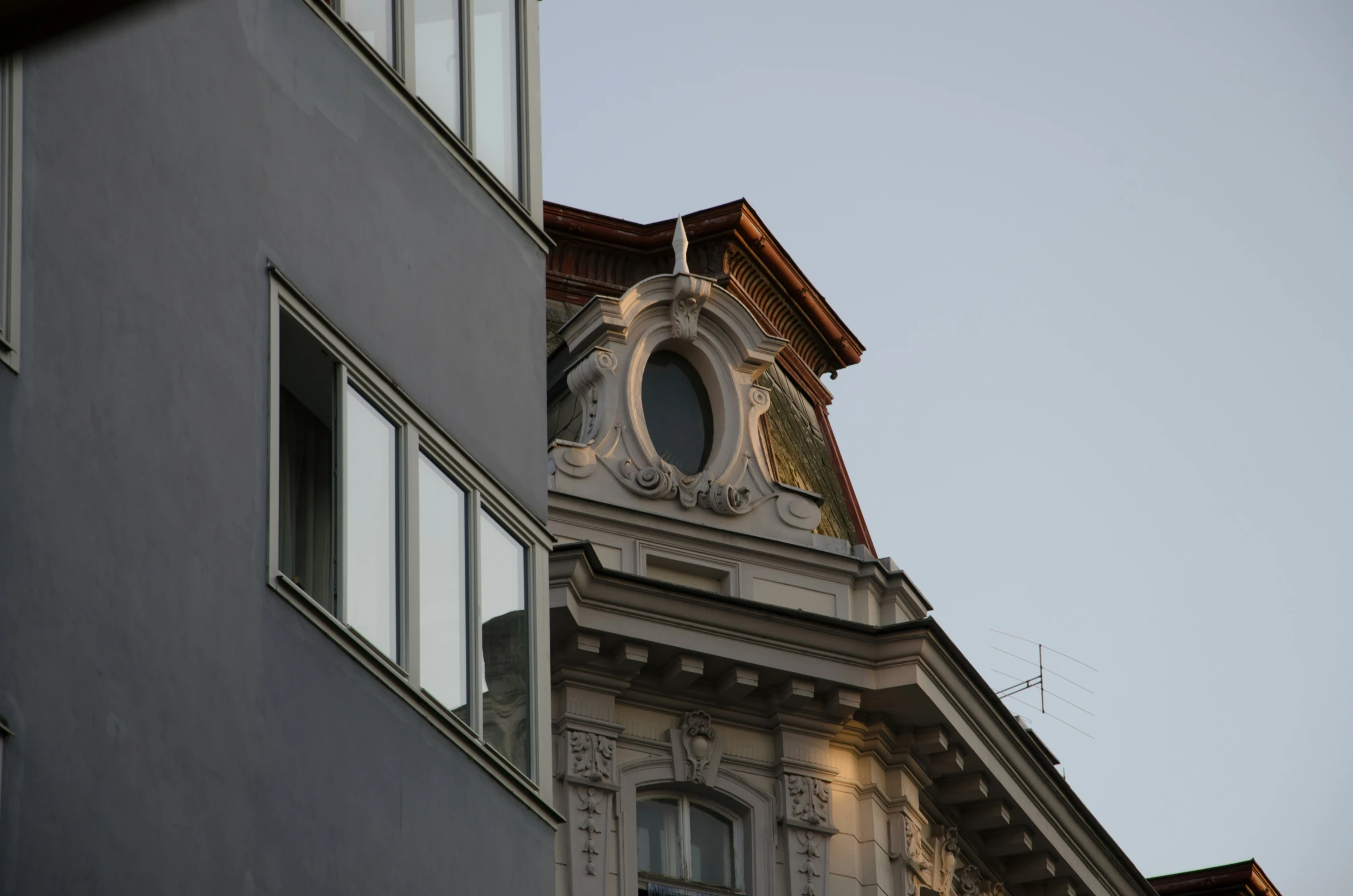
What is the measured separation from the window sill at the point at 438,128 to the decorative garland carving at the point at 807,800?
7.79 metres

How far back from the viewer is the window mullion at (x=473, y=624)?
12453 millimetres

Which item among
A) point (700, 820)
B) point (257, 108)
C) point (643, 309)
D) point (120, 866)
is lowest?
point (120, 866)

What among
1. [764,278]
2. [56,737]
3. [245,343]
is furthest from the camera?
[764,278]

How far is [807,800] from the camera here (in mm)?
21297

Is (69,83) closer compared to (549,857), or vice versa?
(69,83)

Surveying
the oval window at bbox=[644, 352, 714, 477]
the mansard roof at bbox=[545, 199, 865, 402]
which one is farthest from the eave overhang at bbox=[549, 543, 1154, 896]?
the mansard roof at bbox=[545, 199, 865, 402]

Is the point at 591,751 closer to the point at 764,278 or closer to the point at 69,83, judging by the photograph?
the point at 764,278

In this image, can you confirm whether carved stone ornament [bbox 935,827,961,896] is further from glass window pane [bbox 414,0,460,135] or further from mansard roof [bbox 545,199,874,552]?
glass window pane [bbox 414,0,460,135]

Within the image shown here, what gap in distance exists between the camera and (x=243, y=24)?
11484mm

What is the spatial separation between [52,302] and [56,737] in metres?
1.84

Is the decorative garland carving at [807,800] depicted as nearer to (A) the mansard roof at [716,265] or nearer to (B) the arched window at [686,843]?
(B) the arched window at [686,843]

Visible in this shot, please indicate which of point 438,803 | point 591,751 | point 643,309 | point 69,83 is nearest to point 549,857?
point 438,803

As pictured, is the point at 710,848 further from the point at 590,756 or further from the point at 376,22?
the point at 376,22

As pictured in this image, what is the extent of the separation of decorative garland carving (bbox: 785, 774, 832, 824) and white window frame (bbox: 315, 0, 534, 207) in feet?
27.6
